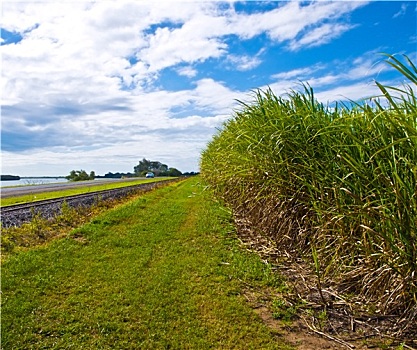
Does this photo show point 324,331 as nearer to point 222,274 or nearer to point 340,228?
point 340,228

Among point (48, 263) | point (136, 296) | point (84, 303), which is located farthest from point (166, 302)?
point (48, 263)

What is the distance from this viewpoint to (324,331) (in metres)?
2.60

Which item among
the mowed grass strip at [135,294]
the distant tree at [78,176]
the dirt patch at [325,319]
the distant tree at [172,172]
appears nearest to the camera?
the dirt patch at [325,319]

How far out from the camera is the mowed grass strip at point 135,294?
2.61 meters

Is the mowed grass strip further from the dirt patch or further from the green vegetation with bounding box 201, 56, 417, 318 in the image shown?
the green vegetation with bounding box 201, 56, 417, 318

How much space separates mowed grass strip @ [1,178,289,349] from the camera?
2605mm

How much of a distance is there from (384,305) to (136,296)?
201 centimetres

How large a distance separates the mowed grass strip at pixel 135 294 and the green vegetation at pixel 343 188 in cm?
63

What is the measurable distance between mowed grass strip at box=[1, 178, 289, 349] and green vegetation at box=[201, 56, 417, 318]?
0.63 m

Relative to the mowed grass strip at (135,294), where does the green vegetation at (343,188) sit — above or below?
above

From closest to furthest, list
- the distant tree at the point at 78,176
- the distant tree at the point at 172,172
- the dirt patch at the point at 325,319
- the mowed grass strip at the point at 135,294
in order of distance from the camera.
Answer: the dirt patch at the point at 325,319 → the mowed grass strip at the point at 135,294 → the distant tree at the point at 78,176 → the distant tree at the point at 172,172

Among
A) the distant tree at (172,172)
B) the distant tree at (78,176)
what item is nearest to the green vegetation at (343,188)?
the distant tree at (78,176)

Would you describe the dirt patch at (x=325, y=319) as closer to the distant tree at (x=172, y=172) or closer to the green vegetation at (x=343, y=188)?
the green vegetation at (x=343, y=188)

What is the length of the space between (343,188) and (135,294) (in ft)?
6.63
